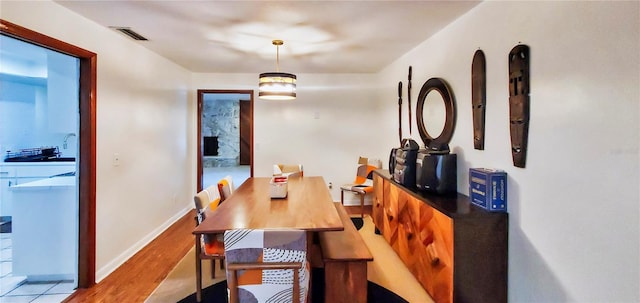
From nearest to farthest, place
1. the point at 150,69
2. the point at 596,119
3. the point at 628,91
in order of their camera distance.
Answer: the point at 628,91, the point at 596,119, the point at 150,69

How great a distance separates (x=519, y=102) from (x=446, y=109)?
966 millimetres

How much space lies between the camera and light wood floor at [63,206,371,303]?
244 cm

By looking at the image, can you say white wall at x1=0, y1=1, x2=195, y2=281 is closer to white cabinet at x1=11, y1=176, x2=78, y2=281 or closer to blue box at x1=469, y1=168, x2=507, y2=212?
white cabinet at x1=11, y1=176, x2=78, y2=281

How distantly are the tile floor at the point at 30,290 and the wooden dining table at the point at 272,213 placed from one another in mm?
1203

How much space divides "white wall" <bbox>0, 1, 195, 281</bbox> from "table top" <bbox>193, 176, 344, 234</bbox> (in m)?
→ 1.27

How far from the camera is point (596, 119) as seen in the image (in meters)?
1.42

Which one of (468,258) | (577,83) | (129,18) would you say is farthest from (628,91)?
(129,18)

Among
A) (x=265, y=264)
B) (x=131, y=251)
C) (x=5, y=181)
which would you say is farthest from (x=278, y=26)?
(x=5, y=181)

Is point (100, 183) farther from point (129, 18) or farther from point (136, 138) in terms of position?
point (129, 18)

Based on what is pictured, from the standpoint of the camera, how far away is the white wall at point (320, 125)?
529 cm

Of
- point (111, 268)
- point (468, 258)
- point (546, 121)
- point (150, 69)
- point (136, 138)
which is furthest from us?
point (150, 69)

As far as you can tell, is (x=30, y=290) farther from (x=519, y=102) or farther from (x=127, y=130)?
(x=519, y=102)

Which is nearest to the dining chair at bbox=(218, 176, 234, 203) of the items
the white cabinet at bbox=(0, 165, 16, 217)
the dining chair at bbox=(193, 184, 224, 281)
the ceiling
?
the dining chair at bbox=(193, 184, 224, 281)

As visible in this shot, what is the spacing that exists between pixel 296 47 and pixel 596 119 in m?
2.83
